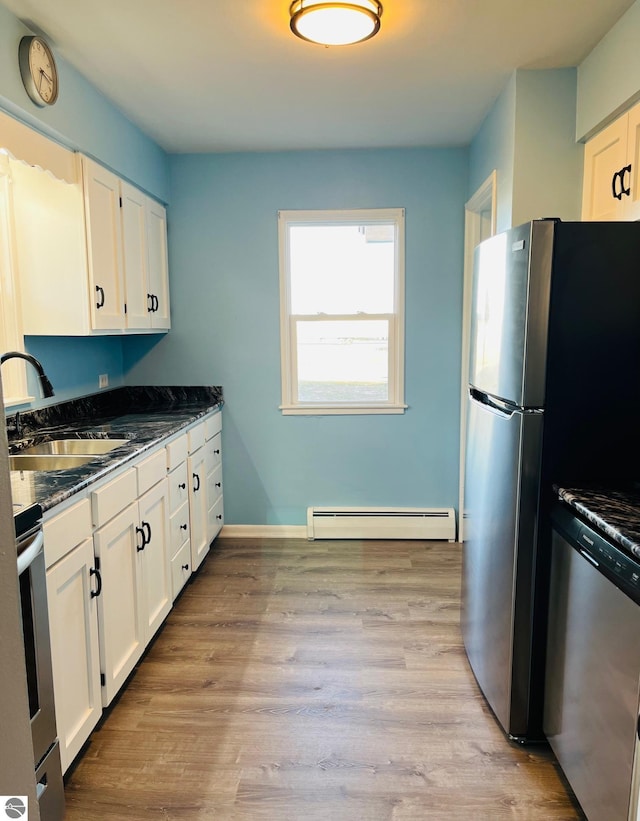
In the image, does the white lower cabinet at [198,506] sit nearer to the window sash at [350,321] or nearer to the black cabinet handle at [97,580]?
the window sash at [350,321]

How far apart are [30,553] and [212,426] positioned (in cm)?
226

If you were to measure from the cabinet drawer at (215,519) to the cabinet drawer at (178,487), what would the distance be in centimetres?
52

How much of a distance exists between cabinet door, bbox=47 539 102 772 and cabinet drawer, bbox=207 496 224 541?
5.17 ft

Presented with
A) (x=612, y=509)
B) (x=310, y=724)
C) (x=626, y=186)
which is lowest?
(x=310, y=724)

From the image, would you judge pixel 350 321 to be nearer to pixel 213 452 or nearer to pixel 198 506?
pixel 213 452

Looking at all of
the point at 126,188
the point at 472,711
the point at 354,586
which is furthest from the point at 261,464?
the point at 472,711

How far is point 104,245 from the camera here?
9.33 feet

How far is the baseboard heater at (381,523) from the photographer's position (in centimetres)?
395

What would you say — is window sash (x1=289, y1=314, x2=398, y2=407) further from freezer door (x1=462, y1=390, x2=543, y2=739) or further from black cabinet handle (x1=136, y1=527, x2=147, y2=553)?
black cabinet handle (x1=136, y1=527, x2=147, y2=553)

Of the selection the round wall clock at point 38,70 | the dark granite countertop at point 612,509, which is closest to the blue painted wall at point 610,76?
the dark granite countertop at point 612,509

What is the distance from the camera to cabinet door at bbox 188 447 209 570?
322 centimetres

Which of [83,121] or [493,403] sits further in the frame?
[83,121]

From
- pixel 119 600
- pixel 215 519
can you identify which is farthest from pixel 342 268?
pixel 119 600

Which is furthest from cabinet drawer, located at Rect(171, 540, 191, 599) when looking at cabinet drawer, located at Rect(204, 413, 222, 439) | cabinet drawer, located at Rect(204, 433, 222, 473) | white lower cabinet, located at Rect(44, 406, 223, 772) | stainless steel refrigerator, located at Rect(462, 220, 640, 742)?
stainless steel refrigerator, located at Rect(462, 220, 640, 742)
